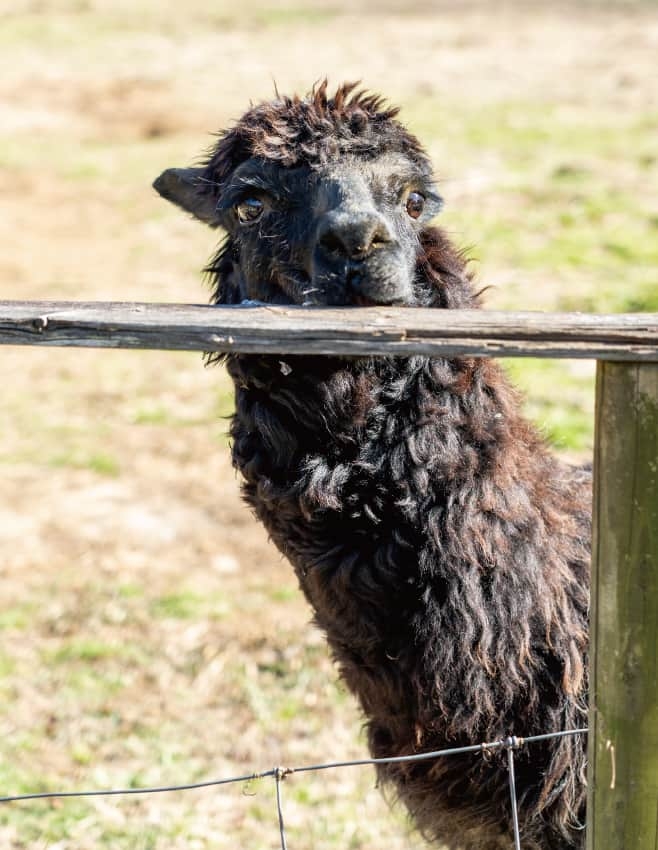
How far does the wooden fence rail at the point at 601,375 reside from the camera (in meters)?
2.13

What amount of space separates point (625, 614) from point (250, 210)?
5.83 feet

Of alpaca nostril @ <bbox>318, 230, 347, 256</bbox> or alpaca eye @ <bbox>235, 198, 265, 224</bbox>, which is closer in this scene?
alpaca nostril @ <bbox>318, 230, 347, 256</bbox>

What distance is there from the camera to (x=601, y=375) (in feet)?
7.32

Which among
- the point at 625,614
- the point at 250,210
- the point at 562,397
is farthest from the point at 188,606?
the point at 625,614

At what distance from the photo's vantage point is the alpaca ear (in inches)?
152

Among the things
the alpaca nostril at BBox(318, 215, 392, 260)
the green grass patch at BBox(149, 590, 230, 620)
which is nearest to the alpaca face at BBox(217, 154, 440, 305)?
the alpaca nostril at BBox(318, 215, 392, 260)

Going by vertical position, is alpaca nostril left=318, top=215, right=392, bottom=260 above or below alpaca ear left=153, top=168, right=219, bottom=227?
below

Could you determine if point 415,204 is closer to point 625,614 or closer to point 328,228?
point 328,228

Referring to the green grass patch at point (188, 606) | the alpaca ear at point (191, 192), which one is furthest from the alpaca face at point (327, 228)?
the green grass patch at point (188, 606)

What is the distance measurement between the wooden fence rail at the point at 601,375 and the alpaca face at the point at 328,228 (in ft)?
2.02

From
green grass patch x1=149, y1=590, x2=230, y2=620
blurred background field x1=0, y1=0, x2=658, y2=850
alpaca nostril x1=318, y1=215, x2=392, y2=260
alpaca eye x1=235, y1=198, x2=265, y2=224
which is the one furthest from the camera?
green grass patch x1=149, y1=590, x2=230, y2=620

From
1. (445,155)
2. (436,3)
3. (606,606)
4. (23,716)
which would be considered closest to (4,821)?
(23,716)

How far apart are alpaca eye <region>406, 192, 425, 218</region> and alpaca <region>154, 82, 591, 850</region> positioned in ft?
0.34

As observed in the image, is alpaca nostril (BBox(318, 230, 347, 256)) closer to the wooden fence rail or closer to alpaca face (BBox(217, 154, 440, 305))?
alpaca face (BBox(217, 154, 440, 305))
